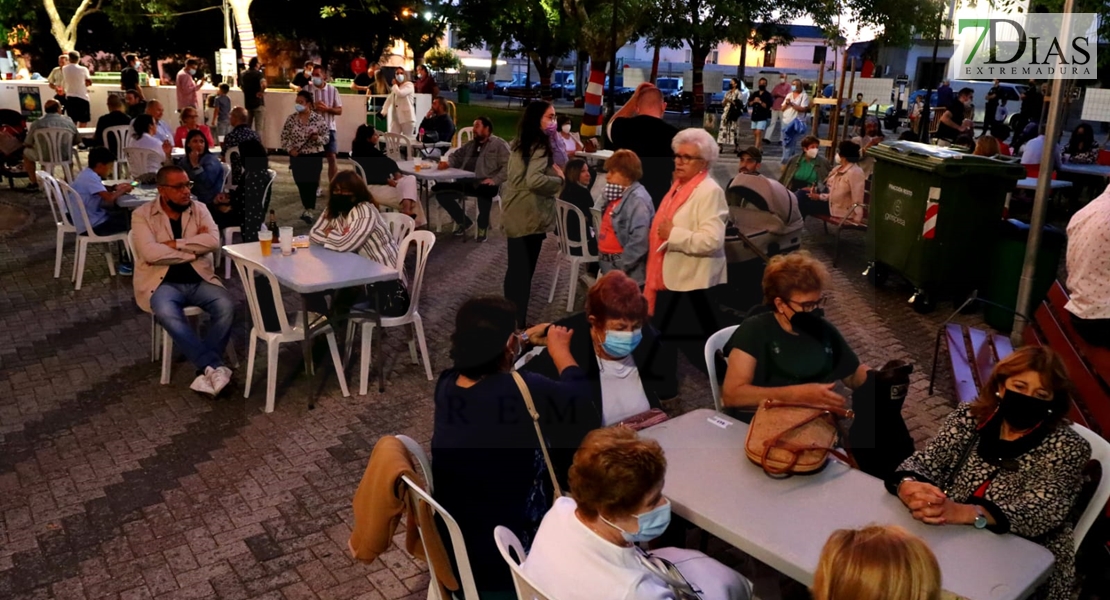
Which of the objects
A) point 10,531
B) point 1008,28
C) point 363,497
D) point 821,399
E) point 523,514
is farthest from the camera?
point 1008,28

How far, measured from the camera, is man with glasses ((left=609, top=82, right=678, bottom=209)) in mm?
6973

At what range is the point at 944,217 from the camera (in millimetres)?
7500

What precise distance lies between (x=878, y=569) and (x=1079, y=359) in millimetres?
3960

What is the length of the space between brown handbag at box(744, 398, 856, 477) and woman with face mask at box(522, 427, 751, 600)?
62 centimetres

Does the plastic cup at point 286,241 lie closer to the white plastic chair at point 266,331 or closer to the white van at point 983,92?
the white plastic chair at point 266,331

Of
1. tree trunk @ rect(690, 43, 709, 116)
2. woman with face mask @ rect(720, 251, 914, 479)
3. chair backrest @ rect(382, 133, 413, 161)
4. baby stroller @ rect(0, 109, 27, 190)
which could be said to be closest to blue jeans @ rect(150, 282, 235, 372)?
woman with face mask @ rect(720, 251, 914, 479)

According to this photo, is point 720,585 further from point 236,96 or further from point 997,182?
point 236,96

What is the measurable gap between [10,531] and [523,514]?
2.74 m

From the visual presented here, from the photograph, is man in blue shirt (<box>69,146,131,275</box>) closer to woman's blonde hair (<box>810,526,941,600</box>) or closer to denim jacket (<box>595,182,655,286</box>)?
denim jacket (<box>595,182,655,286</box>)

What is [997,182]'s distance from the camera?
24.2 ft

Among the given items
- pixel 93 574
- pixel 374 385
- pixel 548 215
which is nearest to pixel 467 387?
pixel 93 574

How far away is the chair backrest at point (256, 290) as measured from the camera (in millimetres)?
5211

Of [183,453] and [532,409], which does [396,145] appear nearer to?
[183,453]

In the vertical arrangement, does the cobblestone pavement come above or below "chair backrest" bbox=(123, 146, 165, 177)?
below
